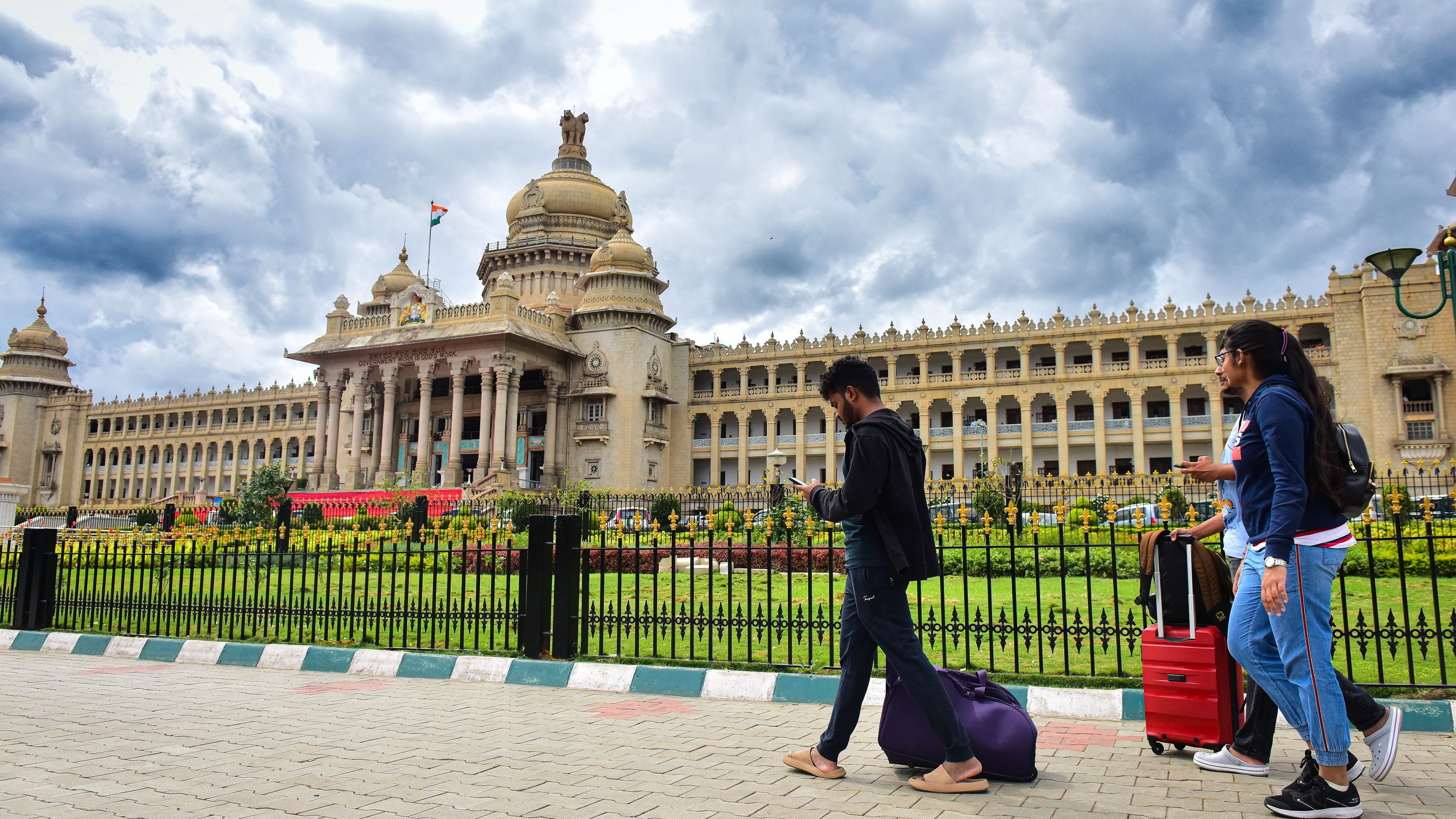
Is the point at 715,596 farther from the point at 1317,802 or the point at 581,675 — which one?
the point at 1317,802

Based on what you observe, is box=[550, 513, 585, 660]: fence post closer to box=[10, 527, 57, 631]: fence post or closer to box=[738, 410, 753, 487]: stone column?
box=[10, 527, 57, 631]: fence post

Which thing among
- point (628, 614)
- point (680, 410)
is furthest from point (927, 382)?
point (628, 614)

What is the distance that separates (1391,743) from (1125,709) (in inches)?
77.2

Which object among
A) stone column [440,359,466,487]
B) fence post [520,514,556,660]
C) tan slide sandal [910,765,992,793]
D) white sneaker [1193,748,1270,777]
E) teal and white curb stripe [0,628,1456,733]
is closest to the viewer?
tan slide sandal [910,765,992,793]

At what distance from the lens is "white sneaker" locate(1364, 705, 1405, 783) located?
3.99 m

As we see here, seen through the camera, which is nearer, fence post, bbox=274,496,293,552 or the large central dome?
fence post, bbox=274,496,293,552

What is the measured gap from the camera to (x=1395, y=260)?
410 inches

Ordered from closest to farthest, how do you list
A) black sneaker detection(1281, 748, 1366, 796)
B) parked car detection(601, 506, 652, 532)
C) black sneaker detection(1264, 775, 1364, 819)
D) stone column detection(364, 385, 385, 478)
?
black sneaker detection(1264, 775, 1364, 819)
black sneaker detection(1281, 748, 1366, 796)
parked car detection(601, 506, 652, 532)
stone column detection(364, 385, 385, 478)


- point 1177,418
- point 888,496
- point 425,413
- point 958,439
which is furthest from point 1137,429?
point 888,496

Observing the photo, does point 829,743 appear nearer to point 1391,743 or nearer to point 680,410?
point 1391,743

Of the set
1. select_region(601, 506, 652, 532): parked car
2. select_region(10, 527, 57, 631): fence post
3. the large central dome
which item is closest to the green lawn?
select_region(10, 527, 57, 631): fence post

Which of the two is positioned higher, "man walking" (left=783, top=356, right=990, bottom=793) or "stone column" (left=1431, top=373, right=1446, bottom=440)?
"stone column" (left=1431, top=373, right=1446, bottom=440)

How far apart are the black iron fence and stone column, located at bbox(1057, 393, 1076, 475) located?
21396 millimetres

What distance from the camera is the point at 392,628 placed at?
26.7 ft
